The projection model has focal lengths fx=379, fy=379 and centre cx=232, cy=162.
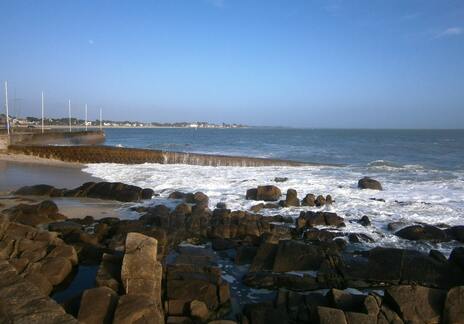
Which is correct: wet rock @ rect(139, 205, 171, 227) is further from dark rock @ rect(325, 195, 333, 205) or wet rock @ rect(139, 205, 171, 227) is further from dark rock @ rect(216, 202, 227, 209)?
dark rock @ rect(325, 195, 333, 205)

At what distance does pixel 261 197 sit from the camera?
1456 centimetres

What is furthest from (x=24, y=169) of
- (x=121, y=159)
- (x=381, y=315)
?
(x=381, y=315)

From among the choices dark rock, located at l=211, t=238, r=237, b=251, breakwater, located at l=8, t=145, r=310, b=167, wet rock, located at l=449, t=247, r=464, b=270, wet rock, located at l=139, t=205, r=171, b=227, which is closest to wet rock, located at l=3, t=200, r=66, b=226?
wet rock, located at l=139, t=205, r=171, b=227

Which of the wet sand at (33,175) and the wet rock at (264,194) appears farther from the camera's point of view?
the wet sand at (33,175)

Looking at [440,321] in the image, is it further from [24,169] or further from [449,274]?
[24,169]

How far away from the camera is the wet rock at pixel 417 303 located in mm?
5324

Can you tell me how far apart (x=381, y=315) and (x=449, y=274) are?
2.74 metres

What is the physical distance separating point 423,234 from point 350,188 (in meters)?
7.25

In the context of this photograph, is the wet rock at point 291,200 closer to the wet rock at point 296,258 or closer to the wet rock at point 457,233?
the wet rock at point 457,233

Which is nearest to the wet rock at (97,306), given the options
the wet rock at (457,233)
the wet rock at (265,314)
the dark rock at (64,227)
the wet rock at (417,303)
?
the wet rock at (265,314)

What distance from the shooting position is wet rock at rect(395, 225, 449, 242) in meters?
9.92

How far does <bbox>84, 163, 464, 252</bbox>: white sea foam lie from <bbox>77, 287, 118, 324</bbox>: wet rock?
22.4 ft

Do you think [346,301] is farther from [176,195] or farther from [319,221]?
[176,195]

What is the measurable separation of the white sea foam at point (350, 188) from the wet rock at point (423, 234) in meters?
0.31
